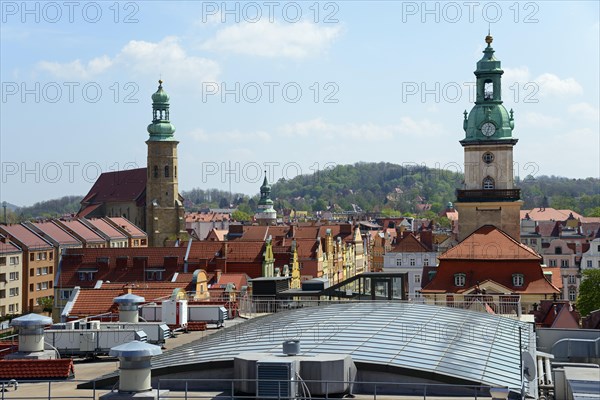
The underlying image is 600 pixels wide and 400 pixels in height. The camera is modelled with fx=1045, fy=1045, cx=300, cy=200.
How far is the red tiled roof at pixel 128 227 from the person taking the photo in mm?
124500

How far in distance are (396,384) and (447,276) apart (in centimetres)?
3986

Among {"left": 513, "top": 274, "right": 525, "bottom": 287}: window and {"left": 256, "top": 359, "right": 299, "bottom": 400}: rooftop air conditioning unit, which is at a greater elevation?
{"left": 513, "top": 274, "right": 525, "bottom": 287}: window

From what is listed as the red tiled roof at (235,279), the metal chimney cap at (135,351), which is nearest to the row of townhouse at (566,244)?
the red tiled roof at (235,279)

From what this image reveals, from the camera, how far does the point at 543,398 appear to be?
21031 millimetres

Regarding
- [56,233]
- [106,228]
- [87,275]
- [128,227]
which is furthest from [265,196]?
[87,275]

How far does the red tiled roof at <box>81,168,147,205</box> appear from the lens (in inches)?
5531

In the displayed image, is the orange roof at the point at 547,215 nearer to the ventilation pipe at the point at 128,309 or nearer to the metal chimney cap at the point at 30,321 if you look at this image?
the ventilation pipe at the point at 128,309

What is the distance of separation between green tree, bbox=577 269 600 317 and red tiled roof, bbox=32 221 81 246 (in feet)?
165

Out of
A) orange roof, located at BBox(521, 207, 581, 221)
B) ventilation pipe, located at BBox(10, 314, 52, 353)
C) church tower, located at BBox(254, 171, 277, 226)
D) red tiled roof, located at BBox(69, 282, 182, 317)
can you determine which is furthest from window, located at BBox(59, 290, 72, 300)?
orange roof, located at BBox(521, 207, 581, 221)

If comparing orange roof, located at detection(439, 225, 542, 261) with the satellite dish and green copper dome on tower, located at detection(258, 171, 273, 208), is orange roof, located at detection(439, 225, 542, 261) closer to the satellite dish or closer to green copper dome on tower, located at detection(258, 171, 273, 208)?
the satellite dish

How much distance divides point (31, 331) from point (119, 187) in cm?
12150

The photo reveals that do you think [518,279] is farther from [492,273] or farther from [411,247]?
[411,247]

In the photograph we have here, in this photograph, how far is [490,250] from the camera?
2346 inches

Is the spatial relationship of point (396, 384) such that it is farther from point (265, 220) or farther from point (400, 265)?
point (265, 220)
